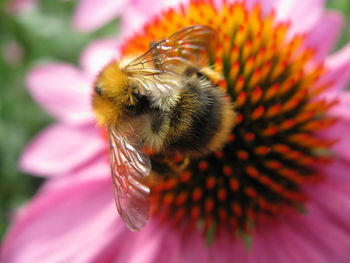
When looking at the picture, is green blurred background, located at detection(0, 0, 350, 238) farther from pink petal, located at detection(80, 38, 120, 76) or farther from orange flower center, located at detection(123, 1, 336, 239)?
orange flower center, located at detection(123, 1, 336, 239)

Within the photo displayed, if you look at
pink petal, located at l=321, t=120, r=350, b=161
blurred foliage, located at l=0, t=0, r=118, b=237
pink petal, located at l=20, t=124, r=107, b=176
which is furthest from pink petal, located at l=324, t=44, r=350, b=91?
blurred foliage, located at l=0, t=0, r=118, b=237

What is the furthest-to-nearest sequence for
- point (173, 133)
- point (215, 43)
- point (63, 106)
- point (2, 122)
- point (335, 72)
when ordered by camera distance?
point (2, 122) → point (63, 106) → point (335, 72) → point (215, 43) → point (173, 133)

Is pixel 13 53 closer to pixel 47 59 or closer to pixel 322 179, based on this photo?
pixel 47 59

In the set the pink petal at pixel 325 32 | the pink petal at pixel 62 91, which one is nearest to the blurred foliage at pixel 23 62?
the pink petal at pixel 62 91

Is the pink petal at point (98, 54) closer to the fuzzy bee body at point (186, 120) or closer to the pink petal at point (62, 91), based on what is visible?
the pink petal at point (62, 91)

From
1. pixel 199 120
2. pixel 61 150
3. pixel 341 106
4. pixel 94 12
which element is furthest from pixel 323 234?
pixel 94 12

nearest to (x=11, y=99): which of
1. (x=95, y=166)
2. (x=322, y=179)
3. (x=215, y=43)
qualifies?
(x=95, y=166)
